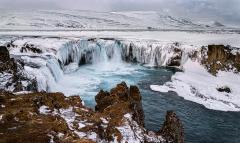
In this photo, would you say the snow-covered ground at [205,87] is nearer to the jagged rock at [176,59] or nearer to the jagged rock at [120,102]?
the jagged rock at [176,59]

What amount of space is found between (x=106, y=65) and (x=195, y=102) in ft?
95.3

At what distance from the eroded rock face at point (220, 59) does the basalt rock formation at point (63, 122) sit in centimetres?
4091

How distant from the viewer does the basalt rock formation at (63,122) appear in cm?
1711

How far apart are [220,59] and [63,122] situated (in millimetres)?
49640

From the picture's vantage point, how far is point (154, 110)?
40.3 metres

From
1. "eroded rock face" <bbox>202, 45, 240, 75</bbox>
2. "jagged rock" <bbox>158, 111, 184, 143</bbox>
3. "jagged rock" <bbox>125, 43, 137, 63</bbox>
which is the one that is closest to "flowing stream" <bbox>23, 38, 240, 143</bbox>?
"jagged rock" <bbox>125, 43, 137, 63</bbox>

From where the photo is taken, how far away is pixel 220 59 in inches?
2517

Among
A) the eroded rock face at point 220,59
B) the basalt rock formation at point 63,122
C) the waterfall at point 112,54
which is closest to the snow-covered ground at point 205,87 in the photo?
the eroded rock face at point 220,59

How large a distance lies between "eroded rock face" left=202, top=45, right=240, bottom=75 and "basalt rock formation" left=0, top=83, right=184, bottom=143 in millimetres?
40911

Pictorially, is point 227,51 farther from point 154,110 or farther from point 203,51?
point 154,110

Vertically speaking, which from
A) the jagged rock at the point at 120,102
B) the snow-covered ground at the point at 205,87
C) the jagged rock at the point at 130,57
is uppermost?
the jagged rock at the point at 120,102

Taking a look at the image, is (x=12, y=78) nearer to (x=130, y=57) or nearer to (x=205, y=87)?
(x=205, y=87)

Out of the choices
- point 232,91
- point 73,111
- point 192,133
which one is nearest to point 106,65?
point 232,91

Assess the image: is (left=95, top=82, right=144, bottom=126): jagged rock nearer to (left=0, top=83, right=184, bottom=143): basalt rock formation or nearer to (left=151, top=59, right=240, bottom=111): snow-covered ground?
(left=0, top=83, right=184, bottom=143): basalt rock formation
